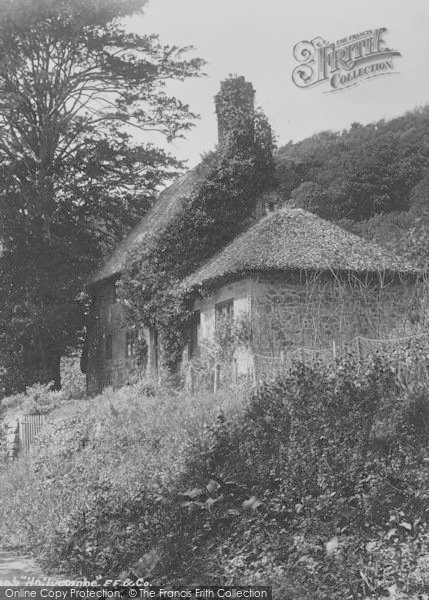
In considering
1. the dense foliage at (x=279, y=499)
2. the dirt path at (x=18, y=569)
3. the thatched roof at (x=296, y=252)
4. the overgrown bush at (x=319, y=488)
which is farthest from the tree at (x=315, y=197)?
the dirt path at (x=18, y=569)

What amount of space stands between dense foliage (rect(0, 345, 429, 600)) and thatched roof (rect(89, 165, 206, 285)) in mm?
15038

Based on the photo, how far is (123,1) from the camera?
3102 cm

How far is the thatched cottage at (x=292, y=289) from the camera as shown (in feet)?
71.2

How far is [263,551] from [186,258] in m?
17.7

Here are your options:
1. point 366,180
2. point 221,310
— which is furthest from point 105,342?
point 366,180

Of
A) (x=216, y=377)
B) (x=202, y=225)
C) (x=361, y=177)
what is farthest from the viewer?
(x=361, y=177)

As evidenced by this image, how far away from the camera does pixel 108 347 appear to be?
32.3 m

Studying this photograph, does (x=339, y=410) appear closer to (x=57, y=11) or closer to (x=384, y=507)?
(x=384, y=507)

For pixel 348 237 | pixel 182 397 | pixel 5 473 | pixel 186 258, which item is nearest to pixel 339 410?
pixel 182 397

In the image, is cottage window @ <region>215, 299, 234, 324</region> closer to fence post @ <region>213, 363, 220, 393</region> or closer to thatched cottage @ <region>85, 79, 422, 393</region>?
thatched cottage @ <region>85, 79, 422, 393</region>

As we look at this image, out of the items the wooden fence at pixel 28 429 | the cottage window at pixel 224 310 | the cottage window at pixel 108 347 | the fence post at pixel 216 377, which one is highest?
the cottage window at pixel 224 310

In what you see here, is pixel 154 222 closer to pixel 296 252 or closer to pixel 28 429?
pixel 296 252

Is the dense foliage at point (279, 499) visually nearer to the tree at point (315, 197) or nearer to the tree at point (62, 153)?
the tree at point (62, 153)

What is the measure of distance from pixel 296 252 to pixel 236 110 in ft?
21.6
